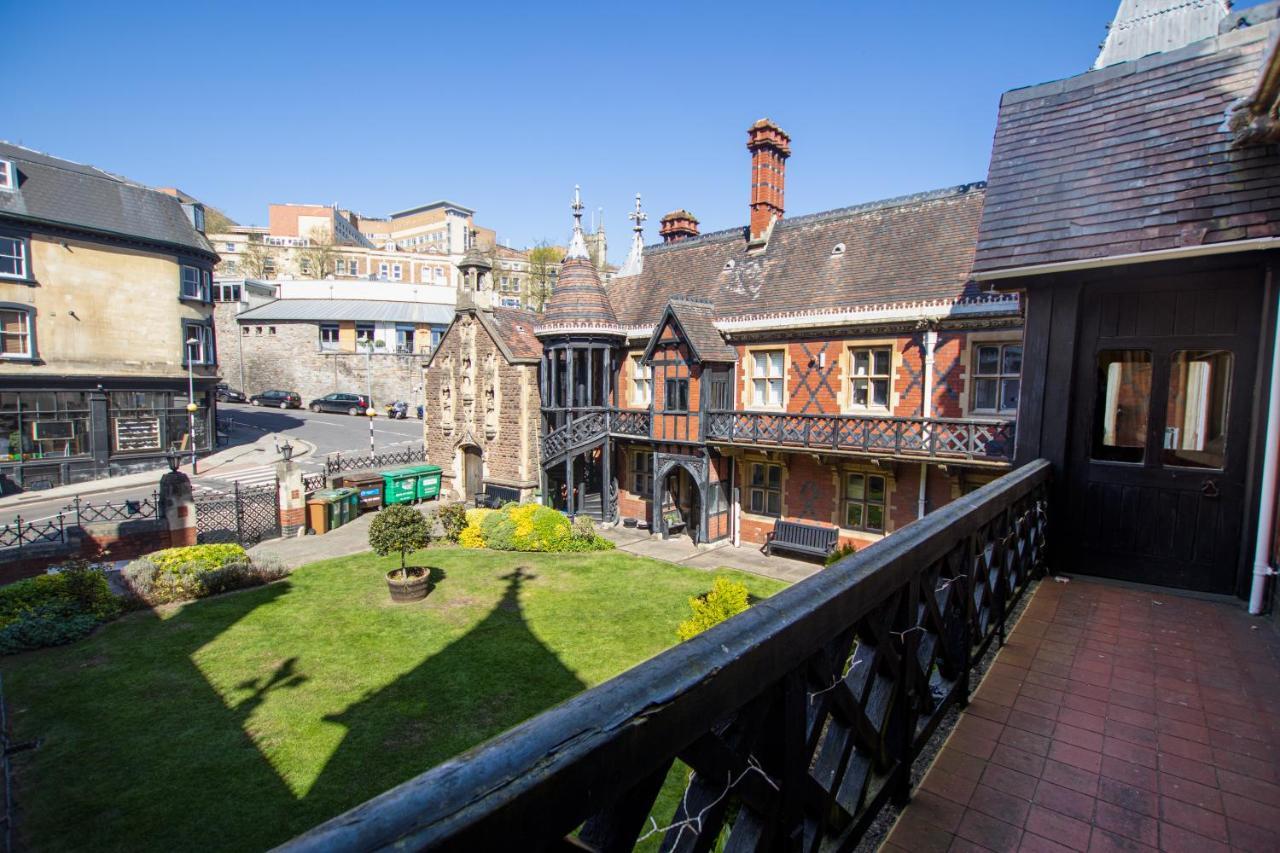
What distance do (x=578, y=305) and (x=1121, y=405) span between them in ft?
53.6

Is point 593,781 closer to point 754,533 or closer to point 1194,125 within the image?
point 1194,125

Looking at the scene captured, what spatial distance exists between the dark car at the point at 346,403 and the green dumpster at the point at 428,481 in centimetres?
2540

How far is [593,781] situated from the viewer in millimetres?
1236

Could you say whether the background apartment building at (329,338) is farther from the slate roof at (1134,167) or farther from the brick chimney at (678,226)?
the slate roof at (1134,167)

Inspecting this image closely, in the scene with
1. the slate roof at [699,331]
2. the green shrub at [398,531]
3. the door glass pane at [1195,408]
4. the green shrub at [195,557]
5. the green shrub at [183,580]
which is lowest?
the green shrub at [183,580]

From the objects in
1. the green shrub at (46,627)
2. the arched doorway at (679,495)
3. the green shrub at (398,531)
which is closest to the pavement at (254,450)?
the green shrub at (46,627)

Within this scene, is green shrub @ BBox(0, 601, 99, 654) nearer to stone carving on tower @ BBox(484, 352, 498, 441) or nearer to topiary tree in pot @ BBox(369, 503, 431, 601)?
topiary tree in pot @ BBox(369, 503, 431, 601)

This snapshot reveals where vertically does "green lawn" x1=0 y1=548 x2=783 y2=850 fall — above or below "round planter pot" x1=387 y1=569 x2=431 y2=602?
below

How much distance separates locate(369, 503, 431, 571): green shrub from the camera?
1415cm

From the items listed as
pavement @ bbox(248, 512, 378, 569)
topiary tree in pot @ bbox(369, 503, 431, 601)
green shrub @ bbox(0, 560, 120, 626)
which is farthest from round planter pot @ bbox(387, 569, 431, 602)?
green shrub @ bbox(0, 560, 120, 626)

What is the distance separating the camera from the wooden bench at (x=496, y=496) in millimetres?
23047

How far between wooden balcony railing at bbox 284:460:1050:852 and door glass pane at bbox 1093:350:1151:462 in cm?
393

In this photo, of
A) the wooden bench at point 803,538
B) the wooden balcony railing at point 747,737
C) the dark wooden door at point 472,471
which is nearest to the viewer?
the wooden balcony railing at point 747,737

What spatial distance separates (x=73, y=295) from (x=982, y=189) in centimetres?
3371
